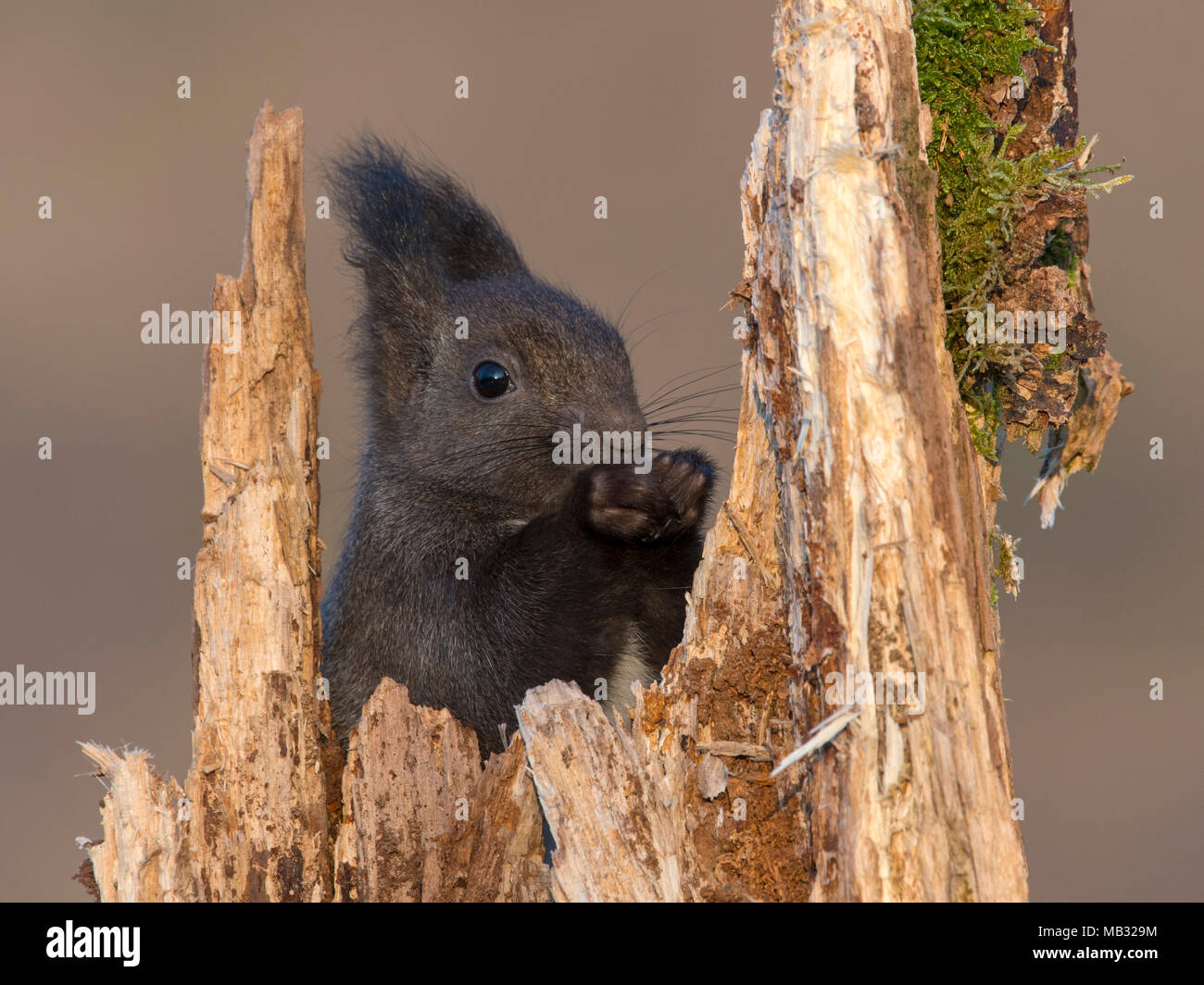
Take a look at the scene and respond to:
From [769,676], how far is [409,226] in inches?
99.3

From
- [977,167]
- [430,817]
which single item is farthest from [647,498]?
[977,167]

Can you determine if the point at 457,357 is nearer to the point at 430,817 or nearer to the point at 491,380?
the point at 491,380

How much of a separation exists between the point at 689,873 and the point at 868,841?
0.58m

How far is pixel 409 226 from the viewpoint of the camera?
4762 millimetres

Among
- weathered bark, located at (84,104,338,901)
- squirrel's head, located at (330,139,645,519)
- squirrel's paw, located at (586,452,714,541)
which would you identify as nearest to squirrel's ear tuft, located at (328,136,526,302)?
squirrel's head, located at (330,139,645,519)

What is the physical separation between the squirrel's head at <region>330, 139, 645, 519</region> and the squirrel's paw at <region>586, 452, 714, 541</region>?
32 centimetres

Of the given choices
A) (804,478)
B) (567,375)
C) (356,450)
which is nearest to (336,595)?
(356,450)

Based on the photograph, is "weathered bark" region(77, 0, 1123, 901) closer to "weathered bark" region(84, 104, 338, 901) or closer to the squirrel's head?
"weathered bark" region(84, 104, 338, 901)

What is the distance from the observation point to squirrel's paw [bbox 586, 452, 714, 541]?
4.09 m

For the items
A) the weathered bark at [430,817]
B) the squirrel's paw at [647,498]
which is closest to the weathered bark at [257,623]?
the weathered bark at [430,817]

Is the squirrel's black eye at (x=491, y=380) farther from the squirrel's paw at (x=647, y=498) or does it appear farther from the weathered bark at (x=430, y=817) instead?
the weathered bark at (x=430, y=817)

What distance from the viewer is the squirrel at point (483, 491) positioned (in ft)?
13.9

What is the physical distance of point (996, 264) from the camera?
335 centimetres

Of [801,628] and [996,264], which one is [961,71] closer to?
[996,264]
